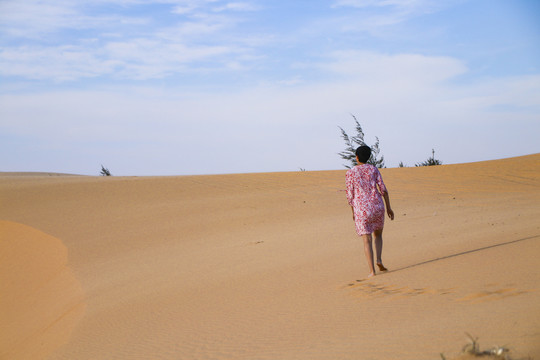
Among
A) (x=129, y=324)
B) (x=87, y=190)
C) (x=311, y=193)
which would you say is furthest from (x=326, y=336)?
(x=87, y=190)

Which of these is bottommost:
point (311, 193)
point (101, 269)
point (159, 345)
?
point (159, 345)

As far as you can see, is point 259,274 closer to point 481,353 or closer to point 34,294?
point 34,294

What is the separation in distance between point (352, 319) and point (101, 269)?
6497mm

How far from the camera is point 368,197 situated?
6770 mm

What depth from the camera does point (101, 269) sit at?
1022 cm

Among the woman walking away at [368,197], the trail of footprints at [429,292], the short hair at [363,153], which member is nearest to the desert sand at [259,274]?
the trail of footprints at [429,292]

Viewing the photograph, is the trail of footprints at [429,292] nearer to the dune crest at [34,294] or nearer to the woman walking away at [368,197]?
the woman walking away at [368,197]

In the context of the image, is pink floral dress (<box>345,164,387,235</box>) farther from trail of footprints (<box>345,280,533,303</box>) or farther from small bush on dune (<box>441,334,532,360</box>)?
small bush on dune (<box>441,334,532,360</box>)

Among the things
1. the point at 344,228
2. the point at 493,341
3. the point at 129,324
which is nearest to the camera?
the point at 493,341

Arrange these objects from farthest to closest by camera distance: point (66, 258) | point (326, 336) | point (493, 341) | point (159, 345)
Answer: point (66, 258), point (159, 345), point (326, 336), point (493, 341)

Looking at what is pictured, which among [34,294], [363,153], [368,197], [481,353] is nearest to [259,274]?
[368,197]

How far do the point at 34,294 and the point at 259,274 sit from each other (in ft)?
12.8

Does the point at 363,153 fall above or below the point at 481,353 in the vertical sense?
above

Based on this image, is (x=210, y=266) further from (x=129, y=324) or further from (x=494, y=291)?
(x=494, y=291)
